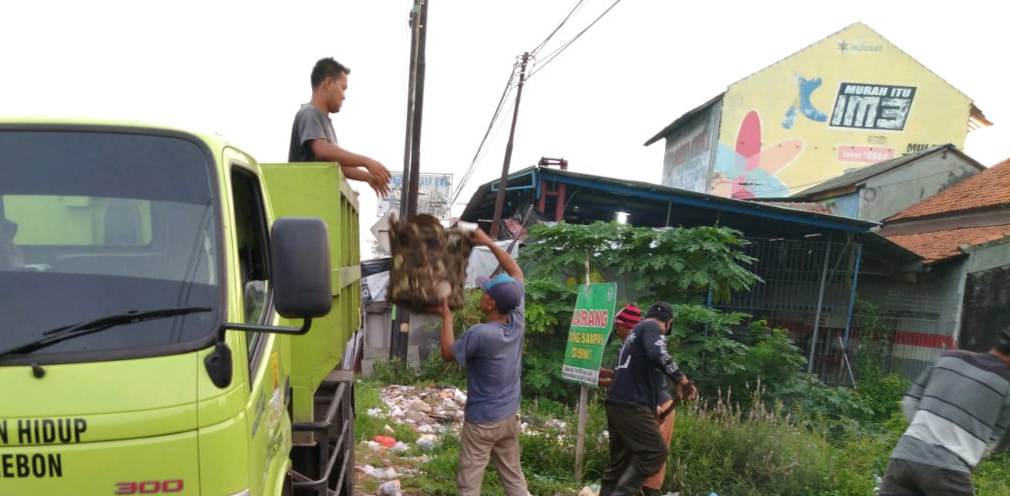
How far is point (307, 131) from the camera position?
3.86 metres

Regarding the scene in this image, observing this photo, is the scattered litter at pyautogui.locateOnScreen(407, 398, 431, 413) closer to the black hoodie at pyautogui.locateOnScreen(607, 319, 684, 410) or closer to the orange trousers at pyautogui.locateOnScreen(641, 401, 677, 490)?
the orange trousers at pyautogui.locateOnScreen(641, 401, 677, 490)

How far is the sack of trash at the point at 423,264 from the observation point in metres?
4.25

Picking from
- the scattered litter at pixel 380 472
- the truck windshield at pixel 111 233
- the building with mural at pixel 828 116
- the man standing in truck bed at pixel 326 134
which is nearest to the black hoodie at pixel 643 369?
the scattered litter at pixel 380 472

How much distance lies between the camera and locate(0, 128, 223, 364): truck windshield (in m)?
1.93

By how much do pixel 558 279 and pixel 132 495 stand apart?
9106 mm

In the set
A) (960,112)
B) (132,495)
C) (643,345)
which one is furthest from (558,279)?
(960,112)

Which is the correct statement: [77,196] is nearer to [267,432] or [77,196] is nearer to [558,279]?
[267,432]

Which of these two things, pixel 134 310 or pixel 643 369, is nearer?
pixel 134 310

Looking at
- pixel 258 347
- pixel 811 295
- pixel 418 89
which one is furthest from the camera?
pixel 811 295

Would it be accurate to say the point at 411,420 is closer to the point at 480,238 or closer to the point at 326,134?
the point at 480,238

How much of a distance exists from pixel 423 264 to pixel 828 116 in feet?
88.1

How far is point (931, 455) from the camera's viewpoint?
3.76 metres

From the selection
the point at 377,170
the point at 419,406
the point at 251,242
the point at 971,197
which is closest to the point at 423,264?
the point at 377,170

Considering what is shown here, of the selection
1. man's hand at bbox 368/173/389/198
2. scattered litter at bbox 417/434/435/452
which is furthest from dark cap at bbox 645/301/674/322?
scattered litter at bbox 417/434/435/452
